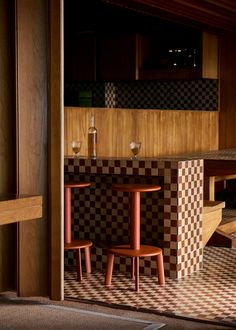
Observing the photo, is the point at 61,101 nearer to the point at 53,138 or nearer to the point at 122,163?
the point at 53,138

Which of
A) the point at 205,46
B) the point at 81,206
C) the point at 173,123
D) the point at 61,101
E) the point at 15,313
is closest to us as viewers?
the point at 15,313

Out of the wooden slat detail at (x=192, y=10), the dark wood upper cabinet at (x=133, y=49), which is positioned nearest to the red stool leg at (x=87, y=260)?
the wooden slat detail at (x=192, y=10)

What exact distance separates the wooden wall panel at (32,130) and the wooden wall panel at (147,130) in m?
1.47

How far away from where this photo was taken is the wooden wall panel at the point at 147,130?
Answer: 670 cm

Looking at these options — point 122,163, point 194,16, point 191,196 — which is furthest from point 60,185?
point 194,16

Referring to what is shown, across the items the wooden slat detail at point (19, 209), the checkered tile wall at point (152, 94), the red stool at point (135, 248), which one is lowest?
the red stool at point (135, 248)

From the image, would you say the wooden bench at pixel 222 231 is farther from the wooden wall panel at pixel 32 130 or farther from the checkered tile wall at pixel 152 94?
the wooden wall panel at pixel 32 130

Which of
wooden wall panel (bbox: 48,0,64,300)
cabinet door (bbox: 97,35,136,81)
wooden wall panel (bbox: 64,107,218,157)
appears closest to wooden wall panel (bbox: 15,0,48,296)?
wooden wall panel (bbox: 48,0,64,300)

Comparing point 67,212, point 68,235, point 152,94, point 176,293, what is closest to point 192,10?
point 152,94

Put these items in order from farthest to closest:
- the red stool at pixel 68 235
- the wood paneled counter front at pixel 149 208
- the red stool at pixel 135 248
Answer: the wood paneled counter front at pixel 149 208
the red stool at pixel 68 235
the red stool at pixel 135 248

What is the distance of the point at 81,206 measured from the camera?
21.3 ft

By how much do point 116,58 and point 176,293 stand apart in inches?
210

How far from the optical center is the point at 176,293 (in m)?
5.29

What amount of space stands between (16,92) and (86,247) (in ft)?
5.41
